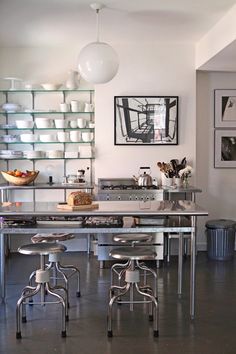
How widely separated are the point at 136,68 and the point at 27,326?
3.64 meters

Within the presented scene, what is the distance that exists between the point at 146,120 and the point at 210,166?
1.09 meters

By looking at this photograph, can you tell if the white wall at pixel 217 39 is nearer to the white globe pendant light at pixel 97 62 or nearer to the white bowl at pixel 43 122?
the white globe pendant light at pixel 97 62

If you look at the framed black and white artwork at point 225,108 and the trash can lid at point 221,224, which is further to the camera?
the framed black and white artwork at point 225,108

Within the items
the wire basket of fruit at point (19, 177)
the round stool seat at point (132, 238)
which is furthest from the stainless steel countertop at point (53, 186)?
the round stool seat at point (132, 238)

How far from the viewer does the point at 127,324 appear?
3.47m

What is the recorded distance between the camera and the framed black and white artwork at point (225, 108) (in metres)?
6.04

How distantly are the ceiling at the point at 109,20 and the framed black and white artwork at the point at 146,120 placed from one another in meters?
0.77

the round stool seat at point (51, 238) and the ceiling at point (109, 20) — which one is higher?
the ceiling at point (109, 20)

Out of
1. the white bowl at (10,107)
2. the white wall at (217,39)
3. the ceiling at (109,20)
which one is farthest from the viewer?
the white bowl at (10,107)

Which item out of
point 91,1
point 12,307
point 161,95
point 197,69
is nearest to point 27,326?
point 12,307

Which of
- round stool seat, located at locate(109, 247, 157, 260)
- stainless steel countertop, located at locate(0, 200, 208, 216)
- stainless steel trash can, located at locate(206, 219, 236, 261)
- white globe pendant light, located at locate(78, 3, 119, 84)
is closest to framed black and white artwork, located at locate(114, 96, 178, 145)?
stainless steel trash can, located at locate(206, 219, 236, 261)

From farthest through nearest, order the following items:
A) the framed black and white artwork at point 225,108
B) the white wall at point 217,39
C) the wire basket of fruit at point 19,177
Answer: the framed black and white artwork at point 225,108, the wire basket of fruit at point 19,177, the white wall at point 217,39

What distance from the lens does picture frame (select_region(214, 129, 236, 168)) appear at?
609cm

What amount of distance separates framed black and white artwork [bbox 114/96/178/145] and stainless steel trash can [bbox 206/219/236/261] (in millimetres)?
1215
